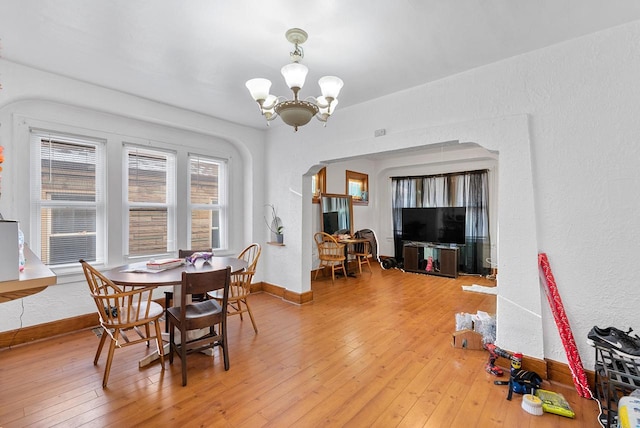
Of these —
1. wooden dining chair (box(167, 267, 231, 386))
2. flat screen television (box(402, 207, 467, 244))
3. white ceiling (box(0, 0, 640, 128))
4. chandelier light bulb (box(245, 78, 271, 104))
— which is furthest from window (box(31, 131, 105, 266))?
flat screen television (box(402, 207, 467, 244))

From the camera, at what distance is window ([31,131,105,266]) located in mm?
3102

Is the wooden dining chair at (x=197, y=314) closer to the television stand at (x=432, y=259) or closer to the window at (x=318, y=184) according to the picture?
the window at (x=318, y=184)

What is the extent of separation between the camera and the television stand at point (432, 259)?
6121 millimetres

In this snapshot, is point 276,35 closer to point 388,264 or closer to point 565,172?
point 565,172

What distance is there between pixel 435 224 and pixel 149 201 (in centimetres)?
572

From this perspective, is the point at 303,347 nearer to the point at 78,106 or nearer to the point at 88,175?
the point at 88,175

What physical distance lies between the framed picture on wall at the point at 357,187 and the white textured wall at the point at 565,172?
4277 mm

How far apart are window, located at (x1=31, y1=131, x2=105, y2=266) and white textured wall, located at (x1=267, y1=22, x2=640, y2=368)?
13.0ft

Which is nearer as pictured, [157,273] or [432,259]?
[157,273]

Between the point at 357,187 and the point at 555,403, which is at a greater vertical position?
the point at 357,187

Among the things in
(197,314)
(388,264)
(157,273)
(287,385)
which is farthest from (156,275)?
(388,264)

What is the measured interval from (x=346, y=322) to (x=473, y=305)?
202cm

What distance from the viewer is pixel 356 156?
11.8ft

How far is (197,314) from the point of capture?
246 centimetres
